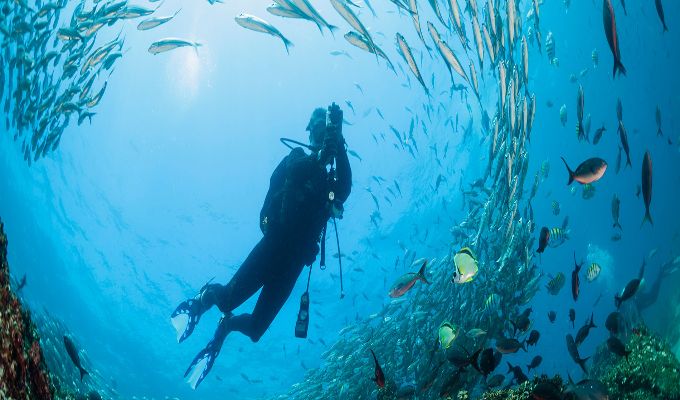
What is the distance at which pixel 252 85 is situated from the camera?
3097cm

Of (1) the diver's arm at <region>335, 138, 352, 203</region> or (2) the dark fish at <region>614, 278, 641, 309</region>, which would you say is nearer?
(2) the dark fish at <region>614, 278, 641, 309</region>

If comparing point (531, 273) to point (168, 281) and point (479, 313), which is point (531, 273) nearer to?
point (479, 313)

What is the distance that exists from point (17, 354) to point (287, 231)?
18.1 feet

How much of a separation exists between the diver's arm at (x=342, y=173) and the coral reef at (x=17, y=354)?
5028 millimetres

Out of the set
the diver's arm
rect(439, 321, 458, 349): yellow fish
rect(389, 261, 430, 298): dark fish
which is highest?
the diver's arm

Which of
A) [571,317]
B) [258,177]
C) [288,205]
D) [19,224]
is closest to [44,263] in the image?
[19,224]

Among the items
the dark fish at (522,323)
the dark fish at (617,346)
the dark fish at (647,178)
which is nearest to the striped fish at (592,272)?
the dark fish at (617,346)

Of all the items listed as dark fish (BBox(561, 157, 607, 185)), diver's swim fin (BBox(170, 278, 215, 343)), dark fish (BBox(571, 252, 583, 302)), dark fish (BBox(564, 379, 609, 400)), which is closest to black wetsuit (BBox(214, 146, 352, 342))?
diver's swim fin (BBox(170, 278, 215, 343))

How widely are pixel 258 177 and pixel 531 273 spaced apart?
28.2 meters

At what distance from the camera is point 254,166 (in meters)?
34.5

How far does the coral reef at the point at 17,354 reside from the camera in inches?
58.0

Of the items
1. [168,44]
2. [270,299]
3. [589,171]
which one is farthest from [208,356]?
[589,171]

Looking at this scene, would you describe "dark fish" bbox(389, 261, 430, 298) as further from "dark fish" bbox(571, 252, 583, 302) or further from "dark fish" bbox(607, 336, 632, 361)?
"dark fish" bbox(607, 336, 632, 361)

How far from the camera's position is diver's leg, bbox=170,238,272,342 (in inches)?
287
